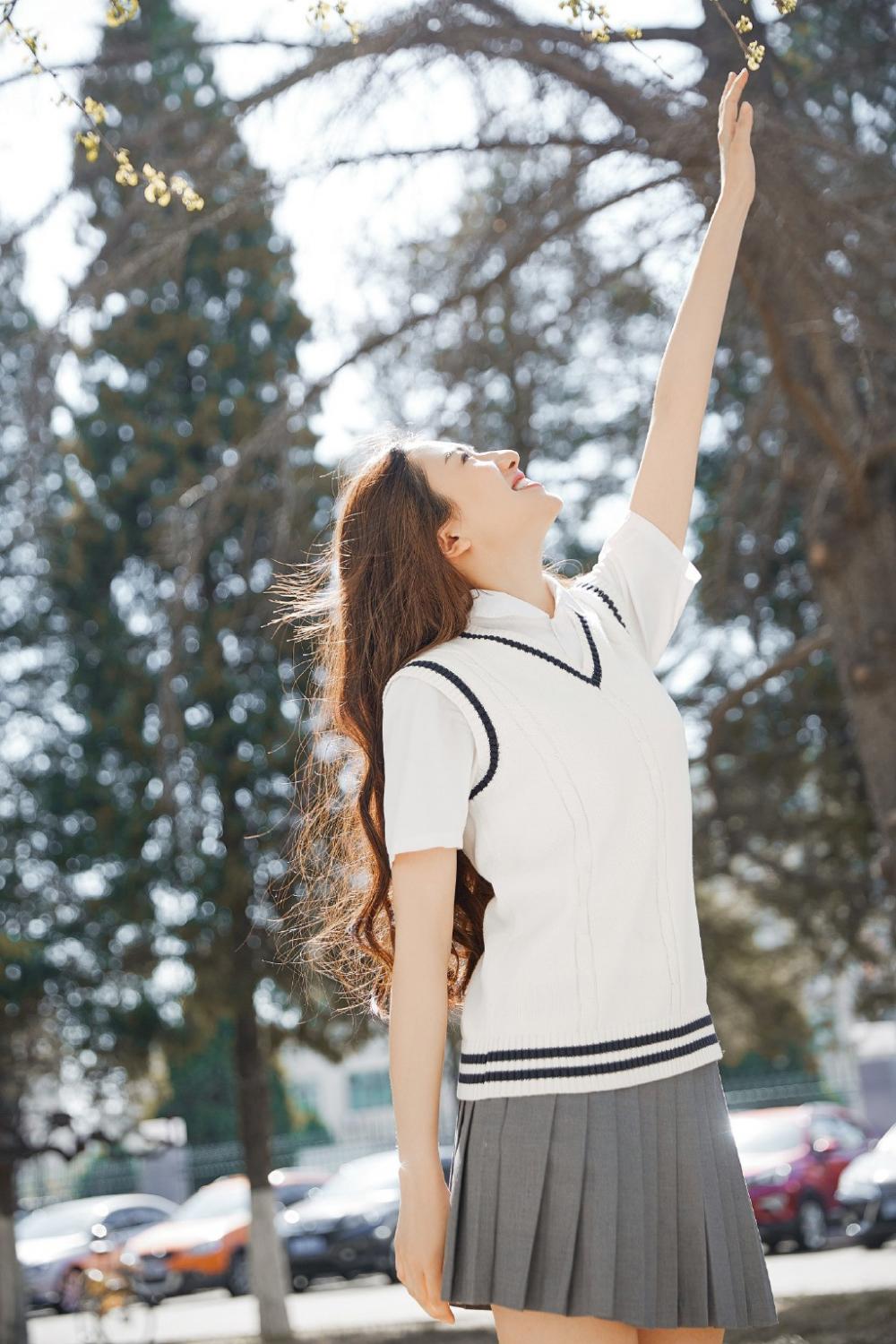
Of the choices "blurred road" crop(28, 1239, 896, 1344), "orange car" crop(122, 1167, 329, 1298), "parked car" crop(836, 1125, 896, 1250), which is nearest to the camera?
"blurred road" crop(28, 1239, 896, 1344)

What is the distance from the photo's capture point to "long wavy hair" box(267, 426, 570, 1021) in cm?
198

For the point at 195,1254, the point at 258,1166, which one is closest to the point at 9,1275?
the point at 258,1166

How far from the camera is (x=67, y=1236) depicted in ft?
59.7

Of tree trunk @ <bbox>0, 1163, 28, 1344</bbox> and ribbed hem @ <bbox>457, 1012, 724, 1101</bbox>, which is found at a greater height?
ribbed hem @ <bbox>457, 1012, 724, 1101</bbox>

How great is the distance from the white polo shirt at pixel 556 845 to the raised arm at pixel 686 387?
1.26ft

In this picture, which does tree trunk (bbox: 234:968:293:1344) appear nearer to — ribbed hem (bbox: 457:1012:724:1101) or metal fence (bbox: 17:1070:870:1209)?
ribbed hem (bbox: 457:1012:724:1101)

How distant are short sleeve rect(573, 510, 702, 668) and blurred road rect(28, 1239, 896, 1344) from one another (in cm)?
855

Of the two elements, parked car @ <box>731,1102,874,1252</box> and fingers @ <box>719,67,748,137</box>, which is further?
parked car @ <box>731,1102,874,1252</box>

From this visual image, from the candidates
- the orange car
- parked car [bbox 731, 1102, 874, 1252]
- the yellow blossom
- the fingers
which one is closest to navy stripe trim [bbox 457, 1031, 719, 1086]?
the fingers

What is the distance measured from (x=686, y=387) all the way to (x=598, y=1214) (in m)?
1.20

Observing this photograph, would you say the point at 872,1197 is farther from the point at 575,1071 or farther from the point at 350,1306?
the point at 575,1071

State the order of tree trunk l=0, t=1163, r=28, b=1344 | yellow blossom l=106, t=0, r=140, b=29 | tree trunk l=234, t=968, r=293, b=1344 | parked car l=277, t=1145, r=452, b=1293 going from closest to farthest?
yellow blossom l=106, t=0, r=140, b=29, tree trunk l=0, t=1163, r=28, b=1344, tree trunk l=234, t=968, r=293, b=1344, parked car l=277, t=1145, r=452, b=1293

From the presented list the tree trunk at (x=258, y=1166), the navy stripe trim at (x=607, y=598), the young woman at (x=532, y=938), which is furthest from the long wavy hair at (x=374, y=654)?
the tree trunk at (x=258, y=1166)

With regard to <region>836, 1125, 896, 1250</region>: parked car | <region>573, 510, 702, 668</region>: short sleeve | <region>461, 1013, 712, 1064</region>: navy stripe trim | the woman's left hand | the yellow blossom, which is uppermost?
the yellow blossom
